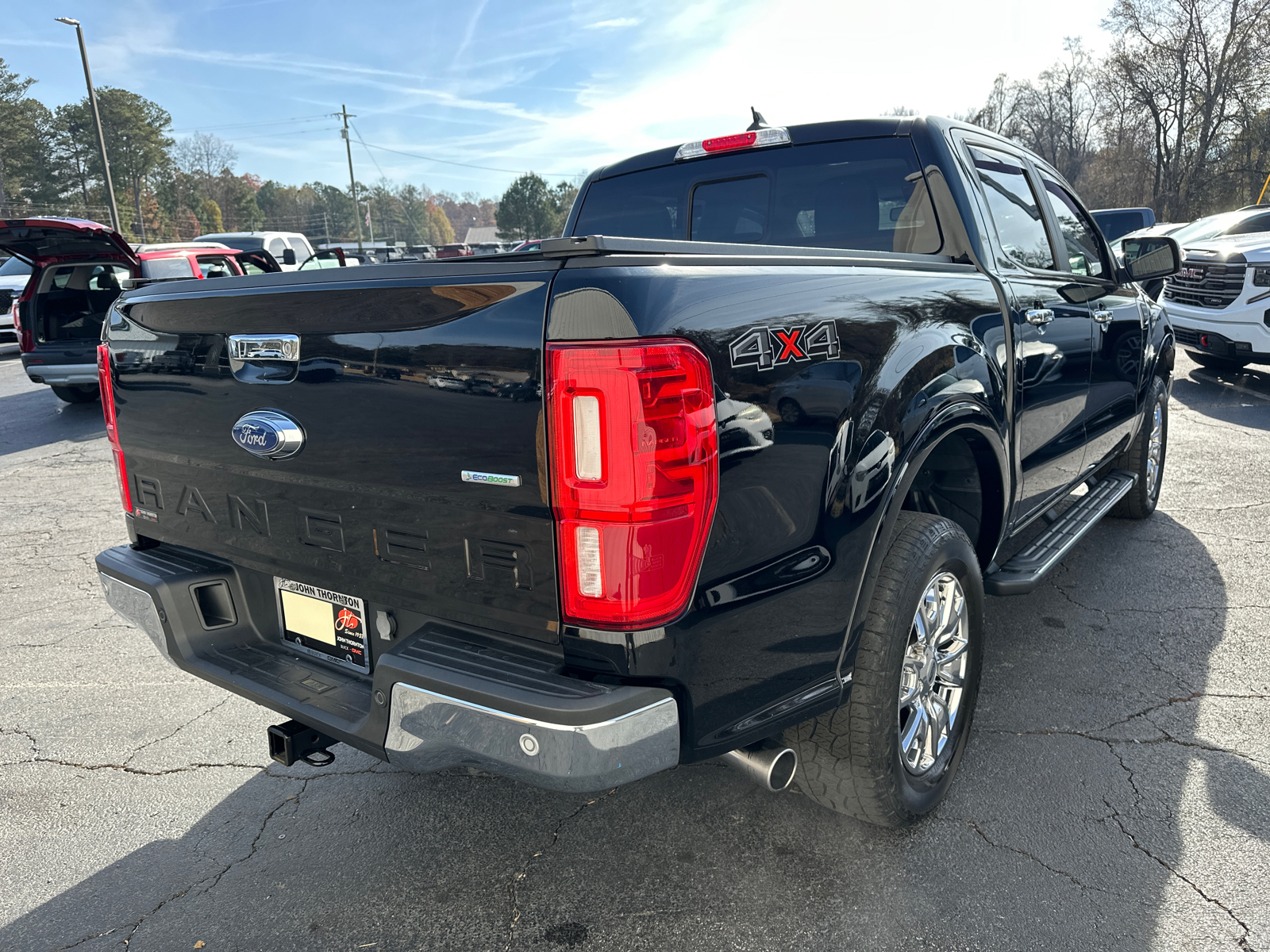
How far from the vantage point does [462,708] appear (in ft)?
5.63

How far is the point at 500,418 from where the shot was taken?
169cm

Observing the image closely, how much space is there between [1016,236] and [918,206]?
56cm

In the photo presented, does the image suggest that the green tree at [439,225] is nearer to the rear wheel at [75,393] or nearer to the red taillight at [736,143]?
A: the rear wheel at [75,393]

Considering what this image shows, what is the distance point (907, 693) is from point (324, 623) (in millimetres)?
1617

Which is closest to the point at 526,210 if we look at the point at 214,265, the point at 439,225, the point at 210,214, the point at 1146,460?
the point at 210,214

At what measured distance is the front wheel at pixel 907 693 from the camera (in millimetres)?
2158

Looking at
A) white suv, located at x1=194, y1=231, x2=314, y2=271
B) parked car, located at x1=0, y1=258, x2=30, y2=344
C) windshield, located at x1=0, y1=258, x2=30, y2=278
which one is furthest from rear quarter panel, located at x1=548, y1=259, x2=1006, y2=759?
white suv, located at x1=194, y1=231, x2=314, y2=271

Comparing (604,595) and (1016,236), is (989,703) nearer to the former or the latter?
(1016,236)

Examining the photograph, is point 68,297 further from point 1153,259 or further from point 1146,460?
point 1146,460

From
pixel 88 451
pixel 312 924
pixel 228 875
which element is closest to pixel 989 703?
pixel 312 924

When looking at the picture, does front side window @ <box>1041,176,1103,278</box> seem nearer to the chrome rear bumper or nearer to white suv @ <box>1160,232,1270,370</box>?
the chrome rear bumper

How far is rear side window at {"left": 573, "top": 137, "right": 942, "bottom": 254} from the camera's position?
3.12 metres

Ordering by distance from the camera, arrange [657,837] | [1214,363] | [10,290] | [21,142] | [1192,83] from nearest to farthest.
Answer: [657,837] < [1214,363] < [10,290] < [1192,83] < [21,142]

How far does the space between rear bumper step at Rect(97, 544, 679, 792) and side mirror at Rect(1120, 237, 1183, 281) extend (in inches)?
148
